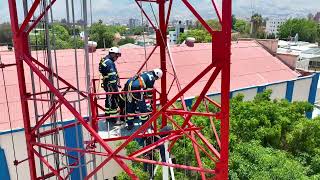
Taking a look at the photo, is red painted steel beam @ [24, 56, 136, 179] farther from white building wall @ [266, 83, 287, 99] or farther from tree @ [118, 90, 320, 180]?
white building wall @ [266, 83, 287, 99]

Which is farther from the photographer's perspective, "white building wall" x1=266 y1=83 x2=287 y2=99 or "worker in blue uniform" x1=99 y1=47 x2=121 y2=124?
"white building wall" x1=266 y1=83 x2=287 y2=99

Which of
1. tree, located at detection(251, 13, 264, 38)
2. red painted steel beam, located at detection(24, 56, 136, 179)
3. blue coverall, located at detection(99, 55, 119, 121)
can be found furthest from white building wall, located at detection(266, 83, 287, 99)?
tree, located at detection(251, 13, 264, 38)

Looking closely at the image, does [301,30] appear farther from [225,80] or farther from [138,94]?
[225,80]

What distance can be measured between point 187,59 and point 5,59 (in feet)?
41.6

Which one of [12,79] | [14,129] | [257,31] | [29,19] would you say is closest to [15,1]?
[29,19]

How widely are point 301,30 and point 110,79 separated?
4203 inches

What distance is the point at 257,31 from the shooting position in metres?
91.3

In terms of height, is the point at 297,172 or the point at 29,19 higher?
the point at 29,19

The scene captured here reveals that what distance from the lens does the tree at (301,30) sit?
103500mm

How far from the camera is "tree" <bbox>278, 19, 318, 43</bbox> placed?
10350 centimetres

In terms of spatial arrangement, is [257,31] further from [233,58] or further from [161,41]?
[161,41]

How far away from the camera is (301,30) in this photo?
104062 millimetres

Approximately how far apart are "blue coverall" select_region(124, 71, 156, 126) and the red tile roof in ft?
25.2

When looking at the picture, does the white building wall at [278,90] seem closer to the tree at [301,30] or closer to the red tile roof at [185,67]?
the red tile roof at [185,67]
